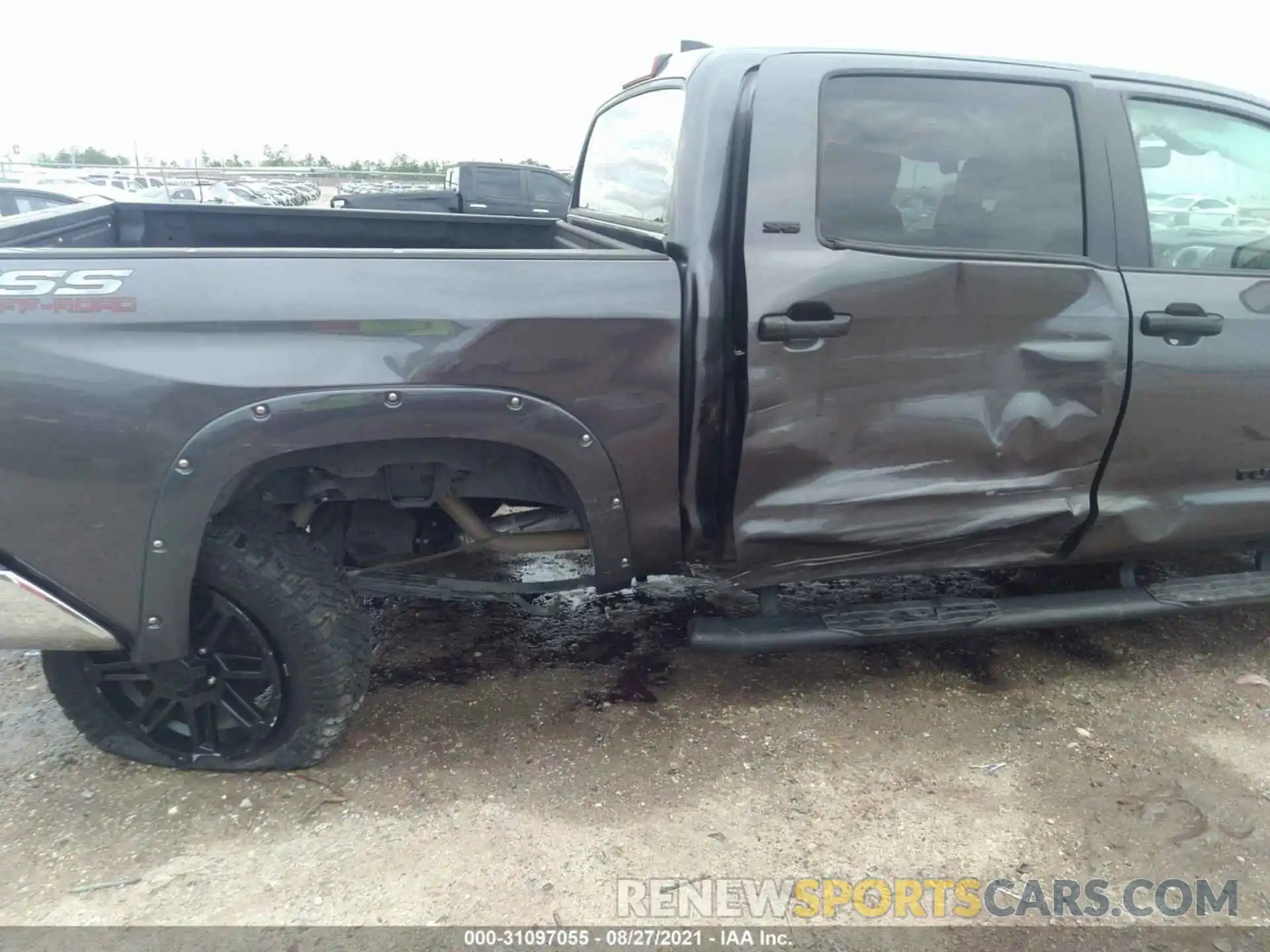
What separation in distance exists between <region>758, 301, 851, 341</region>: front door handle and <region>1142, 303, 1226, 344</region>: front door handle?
1.00 meters

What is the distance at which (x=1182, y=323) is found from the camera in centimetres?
273

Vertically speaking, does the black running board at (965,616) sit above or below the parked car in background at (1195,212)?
below

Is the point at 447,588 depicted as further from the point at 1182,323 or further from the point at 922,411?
the point at 1182,323

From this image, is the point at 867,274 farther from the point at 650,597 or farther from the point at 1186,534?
the point at 650,597

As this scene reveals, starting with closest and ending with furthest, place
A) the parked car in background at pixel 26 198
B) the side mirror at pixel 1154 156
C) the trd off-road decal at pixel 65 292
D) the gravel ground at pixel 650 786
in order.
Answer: the trd off-road decal at pixel 65 292, the gravel ground at pixel 650 786, the side mirror at pixel 1154 156, the parked car in background at pixel 26 198

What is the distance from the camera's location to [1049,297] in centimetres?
262

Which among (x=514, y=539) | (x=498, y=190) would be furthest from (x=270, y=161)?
(x=514, y=539)

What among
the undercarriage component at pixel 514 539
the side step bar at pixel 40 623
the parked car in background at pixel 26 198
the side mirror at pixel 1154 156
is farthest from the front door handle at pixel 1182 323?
the parked car in background at pixel 26 198

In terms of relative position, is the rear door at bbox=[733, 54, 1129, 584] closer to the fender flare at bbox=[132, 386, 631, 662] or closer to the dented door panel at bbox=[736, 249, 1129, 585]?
the dented door panel at bbox=[736, 249, 1129, 585]

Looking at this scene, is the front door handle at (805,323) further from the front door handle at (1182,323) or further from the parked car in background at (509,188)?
the parked car in background at (509,188)

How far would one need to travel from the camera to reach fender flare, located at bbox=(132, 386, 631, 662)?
85.5 inches

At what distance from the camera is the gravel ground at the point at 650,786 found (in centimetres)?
228

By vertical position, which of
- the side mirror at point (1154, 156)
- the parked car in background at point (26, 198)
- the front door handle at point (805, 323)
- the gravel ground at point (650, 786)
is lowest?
the gravel ground at point (650, 786)

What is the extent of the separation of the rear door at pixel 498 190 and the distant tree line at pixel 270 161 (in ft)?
80.8
